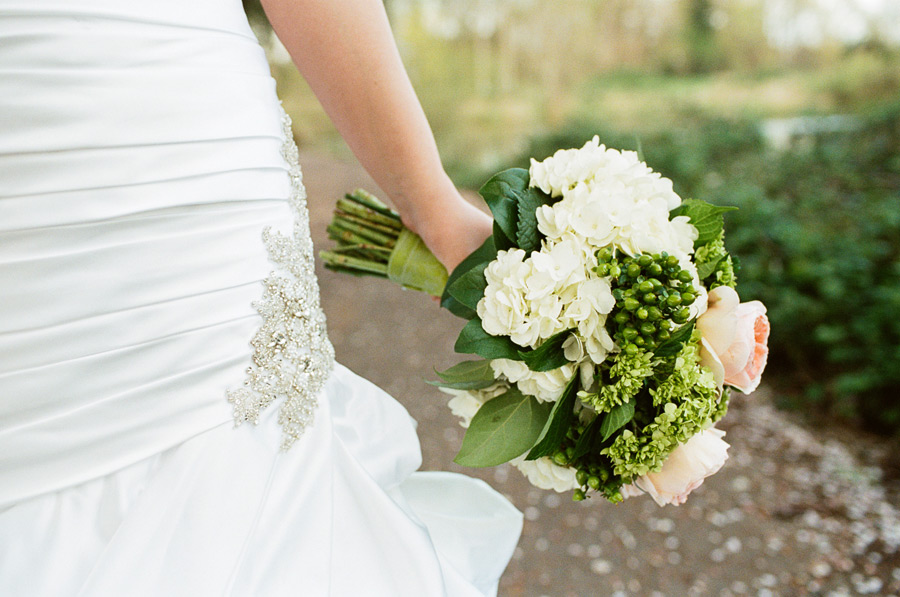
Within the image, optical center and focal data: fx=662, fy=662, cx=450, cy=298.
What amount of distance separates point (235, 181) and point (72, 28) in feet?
0.86

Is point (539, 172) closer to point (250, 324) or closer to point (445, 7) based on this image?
point (250, 324)

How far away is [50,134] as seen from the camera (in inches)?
32.0

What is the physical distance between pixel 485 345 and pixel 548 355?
106 millimetres

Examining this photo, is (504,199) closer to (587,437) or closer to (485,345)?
(485,345)

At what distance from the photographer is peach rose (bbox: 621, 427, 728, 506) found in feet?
3.54

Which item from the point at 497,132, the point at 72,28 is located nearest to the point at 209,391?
the point at 72,28

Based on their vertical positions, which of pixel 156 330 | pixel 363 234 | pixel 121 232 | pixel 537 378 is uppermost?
pixel 121 232

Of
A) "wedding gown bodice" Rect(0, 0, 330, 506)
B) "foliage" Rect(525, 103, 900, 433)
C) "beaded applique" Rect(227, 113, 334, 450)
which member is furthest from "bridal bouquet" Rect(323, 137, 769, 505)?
"foliage" Rect(525, 103, 900, 433)

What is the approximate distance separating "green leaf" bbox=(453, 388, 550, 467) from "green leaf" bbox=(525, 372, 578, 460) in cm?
4

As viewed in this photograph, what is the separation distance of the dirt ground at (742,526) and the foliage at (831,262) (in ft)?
1.01

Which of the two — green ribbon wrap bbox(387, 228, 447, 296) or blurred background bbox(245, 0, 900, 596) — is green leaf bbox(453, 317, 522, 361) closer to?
green ribbon wrap bbox(387, 228, 447, 296)

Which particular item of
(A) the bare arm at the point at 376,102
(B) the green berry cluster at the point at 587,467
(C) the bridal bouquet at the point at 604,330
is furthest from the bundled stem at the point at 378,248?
(B) the green berry cluster at the point at 587,467

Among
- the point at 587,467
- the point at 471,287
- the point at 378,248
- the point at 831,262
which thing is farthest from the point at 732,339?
the point at 831,262

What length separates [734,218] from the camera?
16.8 ft
